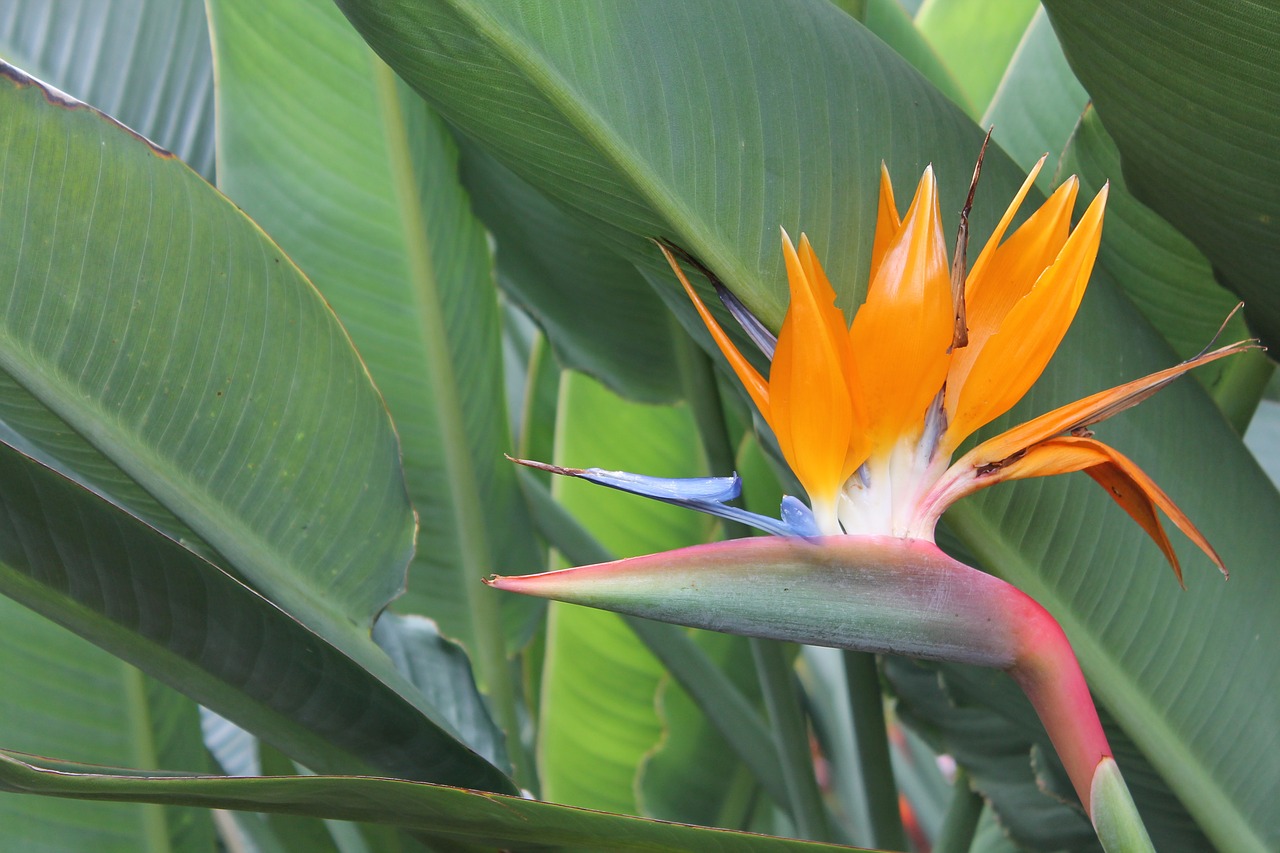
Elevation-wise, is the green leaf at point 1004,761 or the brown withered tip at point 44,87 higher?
the brown withered tip at point 44,87

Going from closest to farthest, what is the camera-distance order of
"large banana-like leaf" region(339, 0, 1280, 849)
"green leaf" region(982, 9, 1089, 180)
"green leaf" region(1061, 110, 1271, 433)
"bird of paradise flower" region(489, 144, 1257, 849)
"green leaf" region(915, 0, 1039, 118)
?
"bird of paradise flower" region(489, 144, 1257, 849), "large banana-like leaf" region(339, 0, 1280, 849), "green leaf" region(1061, 110, 1271, 433), "green leaf" region(982, 9, 1089, 180), "green leaf" region(915, 0, 1039, 118)

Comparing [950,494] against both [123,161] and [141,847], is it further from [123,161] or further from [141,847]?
[141,847]

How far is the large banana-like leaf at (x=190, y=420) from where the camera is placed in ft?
1.31

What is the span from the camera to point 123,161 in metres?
0.43

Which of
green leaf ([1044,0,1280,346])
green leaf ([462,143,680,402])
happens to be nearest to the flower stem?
green leaf ([1044,0,1280,346])

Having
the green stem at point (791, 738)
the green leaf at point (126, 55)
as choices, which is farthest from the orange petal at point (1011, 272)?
the green leaf at point (126, 55)

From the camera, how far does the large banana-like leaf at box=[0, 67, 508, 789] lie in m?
0.40

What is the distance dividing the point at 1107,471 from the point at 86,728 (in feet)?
1.96

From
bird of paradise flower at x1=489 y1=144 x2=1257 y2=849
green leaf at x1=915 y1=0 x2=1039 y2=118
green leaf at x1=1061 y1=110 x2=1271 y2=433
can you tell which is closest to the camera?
bird of paradise flower at x1=489 y1=144 x2=1257 y2=849

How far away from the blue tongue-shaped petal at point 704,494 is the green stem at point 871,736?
1.29 feet

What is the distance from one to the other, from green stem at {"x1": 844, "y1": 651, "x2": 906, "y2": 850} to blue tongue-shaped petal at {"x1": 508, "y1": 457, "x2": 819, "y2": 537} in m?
0.39

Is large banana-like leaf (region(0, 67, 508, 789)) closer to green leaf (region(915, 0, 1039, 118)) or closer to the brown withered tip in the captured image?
the brown withered tip

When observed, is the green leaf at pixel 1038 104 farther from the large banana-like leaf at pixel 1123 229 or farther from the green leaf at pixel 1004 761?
the green leaf at pixel 1004 761

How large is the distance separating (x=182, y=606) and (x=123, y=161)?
7.9 inches
